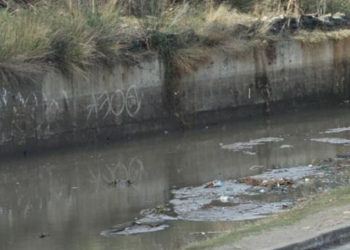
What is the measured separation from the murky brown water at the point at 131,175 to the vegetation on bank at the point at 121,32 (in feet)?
6.45

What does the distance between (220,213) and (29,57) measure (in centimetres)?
838

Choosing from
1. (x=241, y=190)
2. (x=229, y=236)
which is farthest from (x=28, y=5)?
(x=229, y=236)

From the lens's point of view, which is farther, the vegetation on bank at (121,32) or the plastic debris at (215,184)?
the vegetation on bank at (121,32)

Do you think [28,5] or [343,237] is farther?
[28,5]

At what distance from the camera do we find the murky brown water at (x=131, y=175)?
501 inches

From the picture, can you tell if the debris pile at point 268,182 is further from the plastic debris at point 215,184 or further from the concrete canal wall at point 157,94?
the concrete canal wall at point 157,94

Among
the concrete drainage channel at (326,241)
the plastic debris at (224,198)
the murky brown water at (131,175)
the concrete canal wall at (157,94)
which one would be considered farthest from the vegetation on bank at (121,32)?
the concrete drainage channel at (326,241)

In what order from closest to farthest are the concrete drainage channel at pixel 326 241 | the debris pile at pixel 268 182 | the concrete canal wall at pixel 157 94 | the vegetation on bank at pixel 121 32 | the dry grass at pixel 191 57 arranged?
the concrete drainage channel at pixel 326 241 < the debris pile at pixel 268 182 < the concrete canal wall at pixel 157 94 < the vegetation on bank at pixel 121 32 < the dry grass at pixel 191 57

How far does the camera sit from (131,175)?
698 inches

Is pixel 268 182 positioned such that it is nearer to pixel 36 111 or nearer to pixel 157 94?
pixel 36 111

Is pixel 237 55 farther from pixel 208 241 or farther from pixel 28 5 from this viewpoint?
pixel 208 241

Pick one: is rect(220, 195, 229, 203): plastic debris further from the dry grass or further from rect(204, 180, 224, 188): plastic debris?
the dry grass

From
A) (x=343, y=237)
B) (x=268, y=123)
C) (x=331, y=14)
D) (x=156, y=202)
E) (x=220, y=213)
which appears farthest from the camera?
(x=331, y=14)

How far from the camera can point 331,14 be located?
28.2 m
